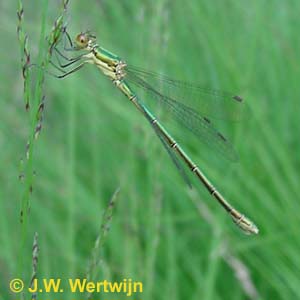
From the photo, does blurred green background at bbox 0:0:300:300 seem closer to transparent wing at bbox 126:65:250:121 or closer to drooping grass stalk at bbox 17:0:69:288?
transparent wing at bbox 126:65:250:121

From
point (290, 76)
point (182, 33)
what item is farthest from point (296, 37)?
point (182, 33)

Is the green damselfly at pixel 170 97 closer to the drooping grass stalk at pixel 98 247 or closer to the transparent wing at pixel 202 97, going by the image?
the transparent wing at pixel 202 97

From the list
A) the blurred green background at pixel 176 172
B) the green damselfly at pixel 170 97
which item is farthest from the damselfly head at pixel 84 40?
the blurred green background at pixel 176 172

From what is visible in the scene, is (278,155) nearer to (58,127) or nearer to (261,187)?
(261,187)

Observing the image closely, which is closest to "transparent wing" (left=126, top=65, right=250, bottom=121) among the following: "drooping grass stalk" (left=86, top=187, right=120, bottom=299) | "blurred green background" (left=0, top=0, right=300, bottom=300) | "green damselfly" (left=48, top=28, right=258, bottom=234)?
"green damselfly" (left=48, top=28, right=258, bottom=234)

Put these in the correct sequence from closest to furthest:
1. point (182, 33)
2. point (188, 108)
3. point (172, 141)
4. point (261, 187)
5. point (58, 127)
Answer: point (172, 141) < point (188, 108) < point (261, 187) < point (58, 127) < point (182, 33)

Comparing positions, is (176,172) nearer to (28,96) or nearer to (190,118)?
(190,118)
